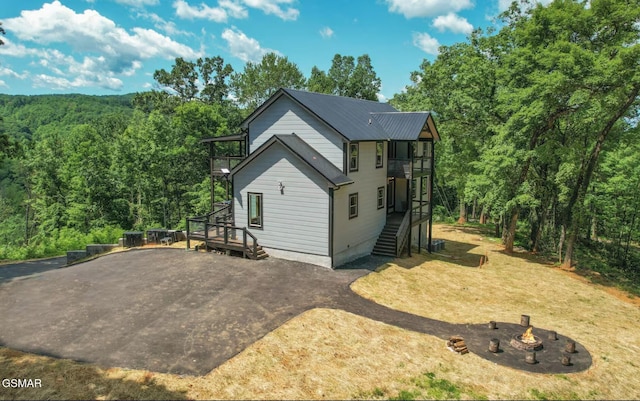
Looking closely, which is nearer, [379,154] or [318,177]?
[318,177]

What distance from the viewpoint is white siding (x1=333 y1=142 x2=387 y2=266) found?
1984 cm

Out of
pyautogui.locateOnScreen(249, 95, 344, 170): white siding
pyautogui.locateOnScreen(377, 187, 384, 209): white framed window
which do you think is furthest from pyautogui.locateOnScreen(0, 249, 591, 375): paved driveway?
pyautogui.locateOnScreen(249, 95, 344, 170): white siding

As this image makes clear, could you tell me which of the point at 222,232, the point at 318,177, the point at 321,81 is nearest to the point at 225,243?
the point at 222,232

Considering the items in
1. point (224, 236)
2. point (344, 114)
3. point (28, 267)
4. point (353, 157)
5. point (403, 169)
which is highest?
point (344, 114)

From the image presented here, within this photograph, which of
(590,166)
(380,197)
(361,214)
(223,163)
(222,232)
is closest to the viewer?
(361,214)

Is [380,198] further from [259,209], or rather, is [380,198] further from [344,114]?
[259,209]

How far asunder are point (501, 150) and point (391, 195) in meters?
7.46

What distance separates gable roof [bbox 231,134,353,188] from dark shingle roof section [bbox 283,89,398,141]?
67.3 inches

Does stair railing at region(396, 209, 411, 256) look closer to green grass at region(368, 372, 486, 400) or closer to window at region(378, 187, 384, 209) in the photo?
window at region(378, 187, 384, 209)

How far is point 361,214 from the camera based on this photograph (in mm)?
21875

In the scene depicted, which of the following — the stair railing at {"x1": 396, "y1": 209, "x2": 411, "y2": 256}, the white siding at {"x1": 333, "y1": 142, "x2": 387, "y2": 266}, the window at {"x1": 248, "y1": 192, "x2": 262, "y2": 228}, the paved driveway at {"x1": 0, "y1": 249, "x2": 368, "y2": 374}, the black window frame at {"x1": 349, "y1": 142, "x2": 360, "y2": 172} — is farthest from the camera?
the stair railing at {"x1": 396, "y1": 209, "x2": 411, "y2": 256}

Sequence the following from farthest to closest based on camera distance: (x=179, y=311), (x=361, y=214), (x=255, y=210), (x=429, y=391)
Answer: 1. (x=361, y=214)
2. (x=255, y=210)
3. (x=179, y=311)
4. (x=429, y=391)

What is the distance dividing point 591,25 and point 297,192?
19.1m

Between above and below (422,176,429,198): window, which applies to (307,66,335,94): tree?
above
